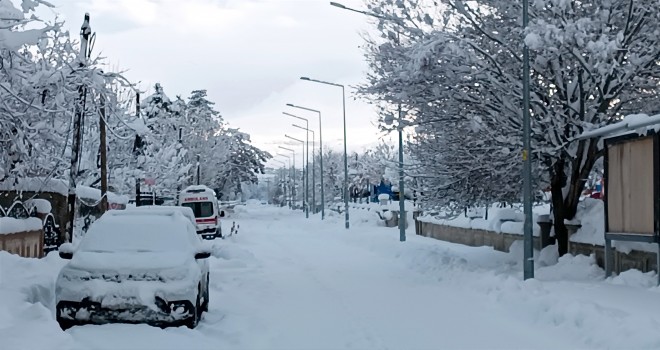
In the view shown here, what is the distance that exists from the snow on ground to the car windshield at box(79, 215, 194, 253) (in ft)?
3.88

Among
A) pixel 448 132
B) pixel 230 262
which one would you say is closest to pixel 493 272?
pixel 448 132

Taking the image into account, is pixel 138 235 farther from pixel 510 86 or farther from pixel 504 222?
pixel 504 222

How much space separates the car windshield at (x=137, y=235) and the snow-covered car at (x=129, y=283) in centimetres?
1

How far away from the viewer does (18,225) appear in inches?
728

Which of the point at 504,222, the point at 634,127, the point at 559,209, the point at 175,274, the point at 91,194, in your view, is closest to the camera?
the point at 175,274

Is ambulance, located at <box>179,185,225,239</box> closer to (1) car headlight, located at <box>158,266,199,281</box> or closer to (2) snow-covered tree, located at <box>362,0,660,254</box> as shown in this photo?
(2) snow-covered tree, located at <box>362,0,660,254</box>

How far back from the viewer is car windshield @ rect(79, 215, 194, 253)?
11430 millimetres

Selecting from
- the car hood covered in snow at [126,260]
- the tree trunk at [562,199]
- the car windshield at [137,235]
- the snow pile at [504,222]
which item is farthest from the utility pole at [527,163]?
the car hood covered in snow at [126,260]

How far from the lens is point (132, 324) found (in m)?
10.2

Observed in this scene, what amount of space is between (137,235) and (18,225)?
26.2 feet

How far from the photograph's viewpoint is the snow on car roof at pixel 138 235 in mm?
11438

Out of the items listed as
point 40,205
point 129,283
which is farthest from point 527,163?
point 40,205

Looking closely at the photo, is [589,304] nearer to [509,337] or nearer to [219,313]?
[509,337]

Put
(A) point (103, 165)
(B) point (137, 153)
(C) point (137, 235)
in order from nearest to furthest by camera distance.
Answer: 1. (C) point (137, 235)
2. (A) point (103, 165)
3. (B) point (137, 153)
